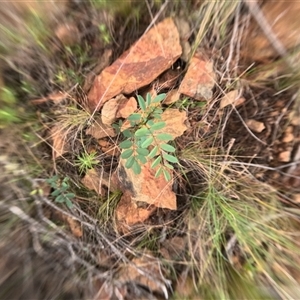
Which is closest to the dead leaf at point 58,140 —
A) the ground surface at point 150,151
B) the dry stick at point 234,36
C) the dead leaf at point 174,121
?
the ground surface at point 150,151

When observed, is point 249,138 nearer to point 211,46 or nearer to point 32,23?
point 211,46

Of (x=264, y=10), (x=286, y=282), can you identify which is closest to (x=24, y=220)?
(x=286, y=282)

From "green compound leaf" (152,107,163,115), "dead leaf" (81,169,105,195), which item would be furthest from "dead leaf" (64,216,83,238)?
"green compound leaf" (152,107,163,115)

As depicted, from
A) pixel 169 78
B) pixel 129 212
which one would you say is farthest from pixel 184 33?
pixel 129 212

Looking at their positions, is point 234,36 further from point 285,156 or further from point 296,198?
point 296,198

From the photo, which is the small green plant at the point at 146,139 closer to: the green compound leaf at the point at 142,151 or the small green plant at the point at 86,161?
the green compound leaf at the point at 142,151
